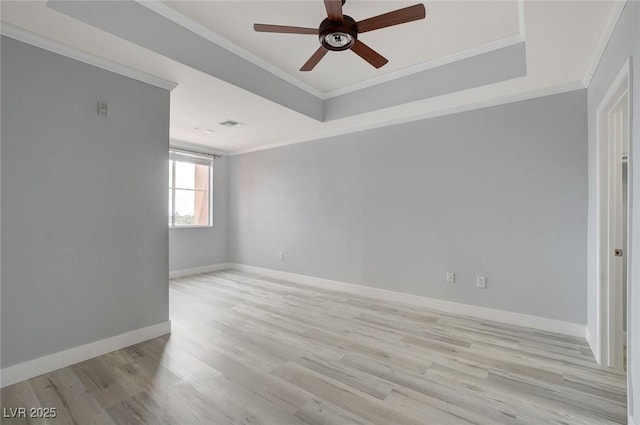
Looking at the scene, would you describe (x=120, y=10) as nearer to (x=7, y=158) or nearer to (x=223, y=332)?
(x=7, y=158)

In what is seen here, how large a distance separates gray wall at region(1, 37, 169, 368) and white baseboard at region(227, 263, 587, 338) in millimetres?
2394

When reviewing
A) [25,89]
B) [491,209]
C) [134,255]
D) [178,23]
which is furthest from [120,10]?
[491,209]

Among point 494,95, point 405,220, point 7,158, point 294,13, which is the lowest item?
point 405,220

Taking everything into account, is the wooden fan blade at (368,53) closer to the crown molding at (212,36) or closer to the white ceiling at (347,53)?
the white ceiling at (347,53)

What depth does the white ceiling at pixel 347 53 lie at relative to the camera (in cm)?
188

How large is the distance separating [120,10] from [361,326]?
11.2 ft

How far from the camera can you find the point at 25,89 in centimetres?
207

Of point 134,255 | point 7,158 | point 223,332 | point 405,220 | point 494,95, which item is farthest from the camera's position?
point 405,220

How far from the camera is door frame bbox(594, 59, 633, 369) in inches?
86.7

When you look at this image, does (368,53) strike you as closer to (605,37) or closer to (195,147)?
(605,37)

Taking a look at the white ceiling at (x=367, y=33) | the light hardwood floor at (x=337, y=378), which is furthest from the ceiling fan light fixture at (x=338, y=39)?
the light hardwood floor at (x=337, y=378)

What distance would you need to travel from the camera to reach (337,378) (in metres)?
2.09

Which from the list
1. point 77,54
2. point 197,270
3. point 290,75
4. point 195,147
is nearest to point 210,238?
point 197,270

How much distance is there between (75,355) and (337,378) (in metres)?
2.08
